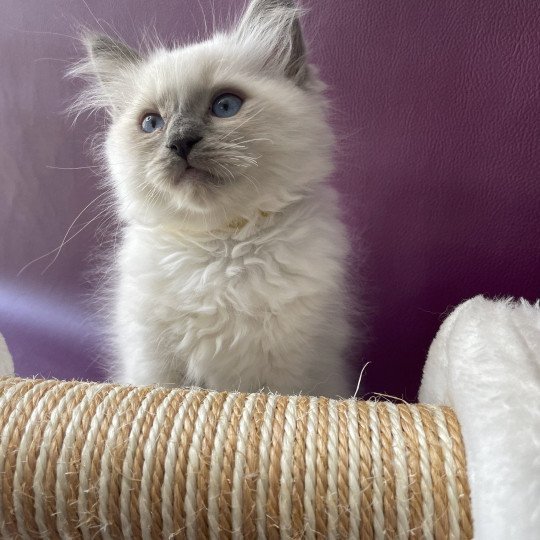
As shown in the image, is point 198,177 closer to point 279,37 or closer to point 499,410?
point 279,37

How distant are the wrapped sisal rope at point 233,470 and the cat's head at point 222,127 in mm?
358

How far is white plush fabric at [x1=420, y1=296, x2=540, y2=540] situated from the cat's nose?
494mm

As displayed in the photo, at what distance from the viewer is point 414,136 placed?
1.23 meters

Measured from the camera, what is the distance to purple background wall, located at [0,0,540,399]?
1.14 meters

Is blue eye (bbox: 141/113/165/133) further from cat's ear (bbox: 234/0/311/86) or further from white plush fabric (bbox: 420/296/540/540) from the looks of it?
white plush fabric (bbox: 420/296/540/540)

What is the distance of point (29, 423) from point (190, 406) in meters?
0.21

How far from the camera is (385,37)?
1.21 metres

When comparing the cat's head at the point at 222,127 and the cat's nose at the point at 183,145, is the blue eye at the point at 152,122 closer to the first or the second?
the cat's head at the point at 222,127

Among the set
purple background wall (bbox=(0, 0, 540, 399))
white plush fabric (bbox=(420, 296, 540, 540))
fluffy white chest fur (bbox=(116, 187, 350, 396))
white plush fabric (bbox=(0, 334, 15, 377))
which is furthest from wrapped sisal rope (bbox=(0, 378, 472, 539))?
purple background wall (bbox=(0, 0, 540, 399))

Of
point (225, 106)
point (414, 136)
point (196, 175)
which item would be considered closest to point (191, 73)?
point (225, 106)

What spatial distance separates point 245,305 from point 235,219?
158 millimetres

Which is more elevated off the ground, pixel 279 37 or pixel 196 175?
pixel 279 37

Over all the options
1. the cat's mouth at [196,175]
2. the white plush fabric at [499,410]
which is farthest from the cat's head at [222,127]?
the white plush fabric at [499,410]

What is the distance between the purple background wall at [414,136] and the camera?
3.73 ft
